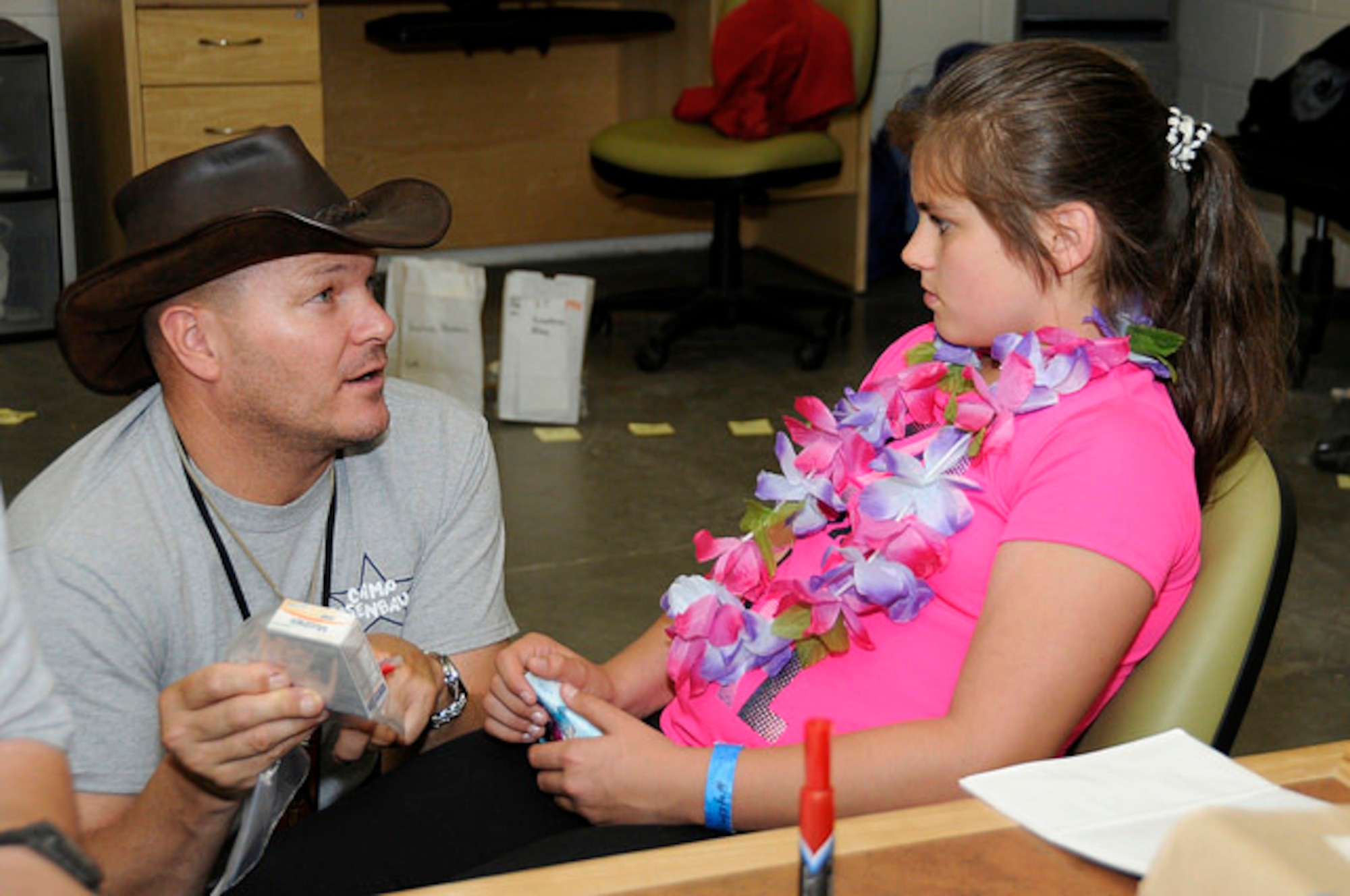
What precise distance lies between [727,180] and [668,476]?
1.05 m

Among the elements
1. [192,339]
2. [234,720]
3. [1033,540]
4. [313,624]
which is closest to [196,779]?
[234,720]

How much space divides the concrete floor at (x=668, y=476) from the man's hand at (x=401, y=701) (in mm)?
1422

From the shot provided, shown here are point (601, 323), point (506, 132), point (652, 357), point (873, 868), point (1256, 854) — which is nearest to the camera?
point (1256, 854)

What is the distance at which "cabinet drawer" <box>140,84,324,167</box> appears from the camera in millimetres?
4547

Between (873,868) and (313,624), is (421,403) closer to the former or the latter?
(313,624)

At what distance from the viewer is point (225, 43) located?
14.9 ft

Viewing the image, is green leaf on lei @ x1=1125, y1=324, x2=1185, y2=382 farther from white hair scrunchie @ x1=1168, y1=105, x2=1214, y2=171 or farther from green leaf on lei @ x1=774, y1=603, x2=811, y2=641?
green leaf on lei @ x1=774, y1=603, x2=811, y2=641

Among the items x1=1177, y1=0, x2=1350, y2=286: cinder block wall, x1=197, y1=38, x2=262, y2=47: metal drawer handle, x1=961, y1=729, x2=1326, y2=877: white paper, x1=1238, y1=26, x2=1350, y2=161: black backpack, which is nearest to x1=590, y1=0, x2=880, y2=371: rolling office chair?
x1=197, y1=38, x2=262, y2=47: metal drawer handle

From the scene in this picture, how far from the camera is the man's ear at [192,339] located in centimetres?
173

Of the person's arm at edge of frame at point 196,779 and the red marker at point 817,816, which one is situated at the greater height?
the red marker at point 817,816

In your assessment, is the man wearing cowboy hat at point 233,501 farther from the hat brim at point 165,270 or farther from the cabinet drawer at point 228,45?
the cabinet drawer at point 228,45

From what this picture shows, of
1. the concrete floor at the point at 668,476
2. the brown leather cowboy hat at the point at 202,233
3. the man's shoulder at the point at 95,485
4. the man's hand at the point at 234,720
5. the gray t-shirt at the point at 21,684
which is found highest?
the brown leather cowboy hat at the point at 202,233

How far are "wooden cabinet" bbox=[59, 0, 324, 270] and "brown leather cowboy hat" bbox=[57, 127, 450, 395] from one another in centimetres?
291

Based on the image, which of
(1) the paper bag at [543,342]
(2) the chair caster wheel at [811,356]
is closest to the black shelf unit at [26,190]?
(1) the paper bag at [543,342]
